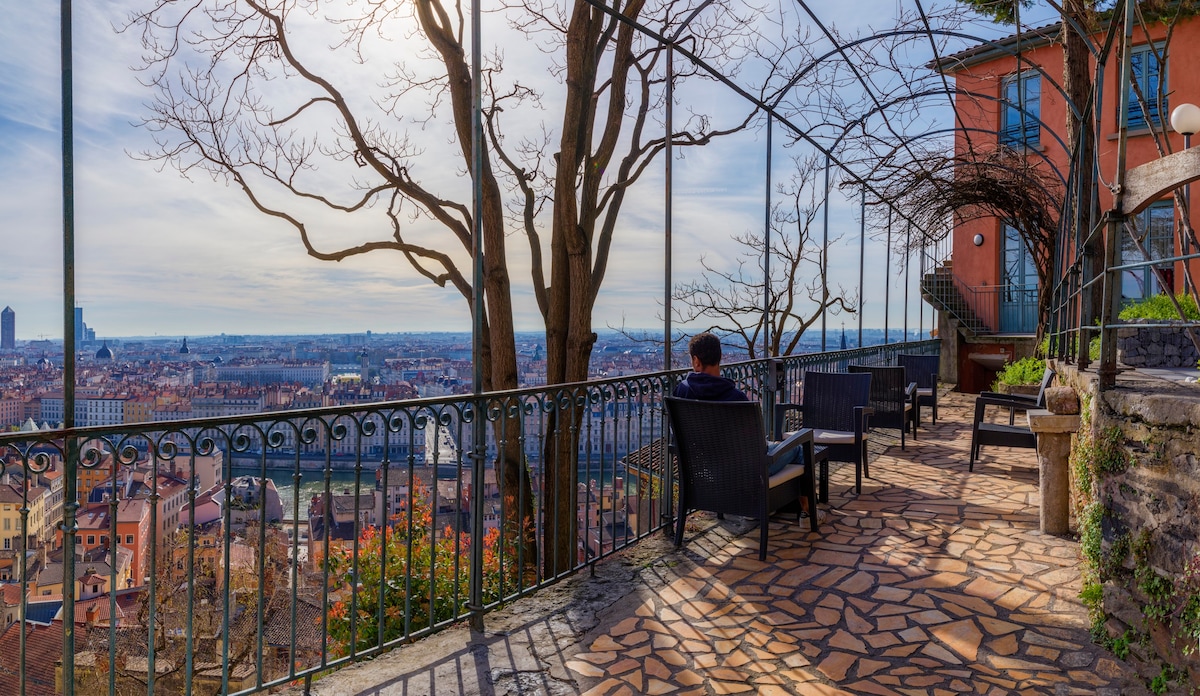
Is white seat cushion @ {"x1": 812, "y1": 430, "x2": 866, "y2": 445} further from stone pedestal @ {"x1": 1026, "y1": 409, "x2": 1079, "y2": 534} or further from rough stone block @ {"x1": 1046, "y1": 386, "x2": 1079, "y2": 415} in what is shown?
rough stone block @ {"x1": 1046, "y1": 386, "x2": 1079, "y2": 415}

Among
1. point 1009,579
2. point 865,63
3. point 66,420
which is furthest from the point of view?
point 865,63

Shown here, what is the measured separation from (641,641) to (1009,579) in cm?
191

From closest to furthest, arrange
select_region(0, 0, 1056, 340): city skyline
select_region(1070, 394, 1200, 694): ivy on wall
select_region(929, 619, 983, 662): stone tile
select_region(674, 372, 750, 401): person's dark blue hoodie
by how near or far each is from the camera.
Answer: select_region(0, 0, 1056, 340): city skyline
select_region(1070, 394, 1200, 694): ivy on wall
select_region(929, 619, 983, 662): stone tile
select_region(674, 372, 750, 401): person's dark blue hoodie

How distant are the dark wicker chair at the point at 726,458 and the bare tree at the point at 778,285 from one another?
8721 millimetres

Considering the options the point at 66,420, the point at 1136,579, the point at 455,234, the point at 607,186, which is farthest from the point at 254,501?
the point at 607,186

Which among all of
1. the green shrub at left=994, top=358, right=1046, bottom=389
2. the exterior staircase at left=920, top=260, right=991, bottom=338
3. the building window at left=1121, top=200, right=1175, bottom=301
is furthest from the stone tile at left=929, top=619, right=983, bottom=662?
the exterior staircase at left=920, top=260, right=991, bottom=338

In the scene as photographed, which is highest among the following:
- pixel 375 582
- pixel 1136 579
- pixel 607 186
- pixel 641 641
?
pixel 607 186

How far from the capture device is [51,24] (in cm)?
202

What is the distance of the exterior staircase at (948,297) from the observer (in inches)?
538

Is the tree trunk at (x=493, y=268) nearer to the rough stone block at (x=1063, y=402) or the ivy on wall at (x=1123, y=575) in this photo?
the rough stone block at (x=1063, y=402)

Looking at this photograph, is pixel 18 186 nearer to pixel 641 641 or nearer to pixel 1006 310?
pixel 641 641

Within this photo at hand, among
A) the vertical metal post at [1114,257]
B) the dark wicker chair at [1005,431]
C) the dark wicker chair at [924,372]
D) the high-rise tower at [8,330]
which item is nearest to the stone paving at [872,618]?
the dark wicker chair at [1005,431]

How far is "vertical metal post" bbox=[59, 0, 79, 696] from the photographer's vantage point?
74.7 inches

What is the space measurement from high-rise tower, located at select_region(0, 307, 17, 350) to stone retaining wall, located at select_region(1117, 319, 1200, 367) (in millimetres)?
7653
